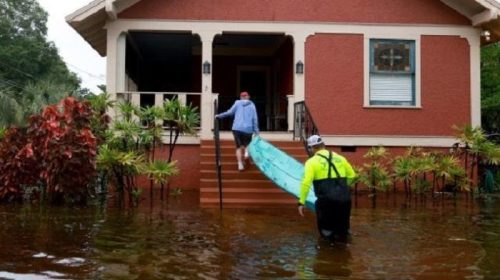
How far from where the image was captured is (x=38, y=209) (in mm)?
11930

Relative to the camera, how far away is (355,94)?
17391mm

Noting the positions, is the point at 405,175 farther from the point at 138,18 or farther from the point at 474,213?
the point at 138,18

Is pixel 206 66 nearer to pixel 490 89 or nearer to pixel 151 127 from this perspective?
pixel 151 127

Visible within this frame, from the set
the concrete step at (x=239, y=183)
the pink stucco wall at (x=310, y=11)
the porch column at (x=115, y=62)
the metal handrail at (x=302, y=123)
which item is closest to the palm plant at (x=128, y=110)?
the concrete step at (x=239, y=183)

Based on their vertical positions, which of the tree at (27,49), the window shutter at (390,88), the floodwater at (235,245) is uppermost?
the tree at (27,49)

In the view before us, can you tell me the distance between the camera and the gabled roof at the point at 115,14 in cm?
1602

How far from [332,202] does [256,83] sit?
14.8 m

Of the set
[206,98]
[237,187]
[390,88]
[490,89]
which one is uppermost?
[490,89]

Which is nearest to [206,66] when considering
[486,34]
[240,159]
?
[240,159]

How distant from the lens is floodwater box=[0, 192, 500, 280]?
6699 mm

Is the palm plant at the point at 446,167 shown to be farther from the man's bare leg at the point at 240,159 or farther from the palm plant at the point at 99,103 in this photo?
the palm plant at the point at 99,103

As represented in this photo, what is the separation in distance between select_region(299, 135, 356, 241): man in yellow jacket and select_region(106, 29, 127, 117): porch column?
9.39 metres

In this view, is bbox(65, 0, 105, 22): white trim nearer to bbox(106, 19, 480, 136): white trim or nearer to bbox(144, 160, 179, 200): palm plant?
bbox(106, 19, 480, 136): white trim

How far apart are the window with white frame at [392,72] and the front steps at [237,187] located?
12.8 feet
